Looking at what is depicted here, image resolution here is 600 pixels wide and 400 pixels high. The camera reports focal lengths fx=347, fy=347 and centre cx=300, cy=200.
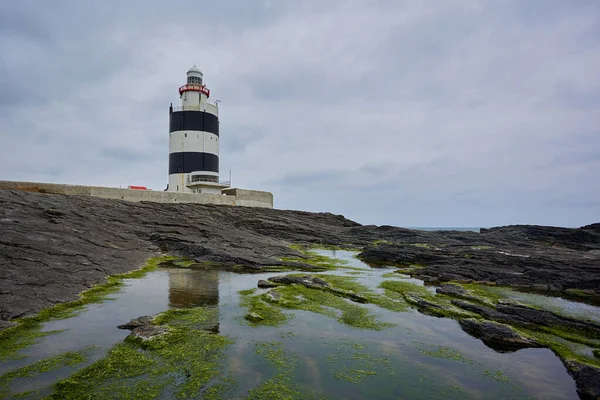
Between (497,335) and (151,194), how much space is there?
2988cm

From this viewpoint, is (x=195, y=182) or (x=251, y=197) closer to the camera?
(x=195, y=182)

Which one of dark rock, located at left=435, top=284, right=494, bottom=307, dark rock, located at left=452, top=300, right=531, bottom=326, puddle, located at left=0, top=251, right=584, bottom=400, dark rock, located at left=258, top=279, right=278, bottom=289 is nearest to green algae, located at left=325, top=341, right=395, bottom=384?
puddle, located at left=0, top=251, right=584, bottom=400

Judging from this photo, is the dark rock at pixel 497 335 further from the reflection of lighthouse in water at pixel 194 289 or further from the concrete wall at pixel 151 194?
the concrete wall at pixel 151 194

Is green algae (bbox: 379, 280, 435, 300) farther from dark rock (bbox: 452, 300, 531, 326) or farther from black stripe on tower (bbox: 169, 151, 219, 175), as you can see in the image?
black stripe on tower (bbox: 169, 151, 219, 175)

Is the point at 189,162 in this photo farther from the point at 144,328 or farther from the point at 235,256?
the point at 144,328

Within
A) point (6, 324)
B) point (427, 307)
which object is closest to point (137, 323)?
point (6, 324)

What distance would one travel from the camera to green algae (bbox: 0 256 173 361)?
7.14 metres

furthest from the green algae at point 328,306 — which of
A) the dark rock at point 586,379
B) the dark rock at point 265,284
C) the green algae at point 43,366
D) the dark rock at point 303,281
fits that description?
the green algae at point 43,366

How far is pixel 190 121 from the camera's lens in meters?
39.6

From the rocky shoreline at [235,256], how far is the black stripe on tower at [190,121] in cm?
1117

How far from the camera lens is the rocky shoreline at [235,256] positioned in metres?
9.99

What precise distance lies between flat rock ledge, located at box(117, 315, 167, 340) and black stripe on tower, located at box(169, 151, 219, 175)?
3186cm

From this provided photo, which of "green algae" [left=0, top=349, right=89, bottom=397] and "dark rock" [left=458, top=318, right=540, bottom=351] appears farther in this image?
"dark rock" [left=458, top=318, right=540, bottom=351]

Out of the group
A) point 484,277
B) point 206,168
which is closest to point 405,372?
point 484,277
